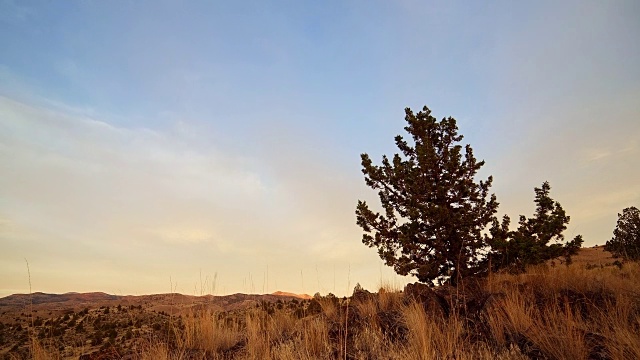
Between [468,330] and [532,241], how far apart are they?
21.9ft

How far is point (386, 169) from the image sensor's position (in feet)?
42.0

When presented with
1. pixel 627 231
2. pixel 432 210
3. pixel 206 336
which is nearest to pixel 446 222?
pixel 432 210

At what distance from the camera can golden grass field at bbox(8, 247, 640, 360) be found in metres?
5.00

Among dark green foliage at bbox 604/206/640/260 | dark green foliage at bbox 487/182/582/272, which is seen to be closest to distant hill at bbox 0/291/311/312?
dark green foliage at bbox 487/182/582/272

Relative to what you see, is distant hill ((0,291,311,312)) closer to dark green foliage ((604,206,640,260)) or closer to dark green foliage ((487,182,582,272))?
dark green foliage ((487,182,582,272))

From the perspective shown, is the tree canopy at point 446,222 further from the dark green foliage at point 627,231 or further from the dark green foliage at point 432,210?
the dark green foliage at point 627,231

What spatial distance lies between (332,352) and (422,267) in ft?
18.8

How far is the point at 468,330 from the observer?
6.17 meters

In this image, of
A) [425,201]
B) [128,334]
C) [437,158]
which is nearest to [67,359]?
[128,334]

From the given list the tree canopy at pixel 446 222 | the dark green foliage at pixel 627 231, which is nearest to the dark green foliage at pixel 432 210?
the tree canopy at pixel 446 222

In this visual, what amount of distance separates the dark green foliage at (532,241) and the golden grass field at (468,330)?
0.72 metres

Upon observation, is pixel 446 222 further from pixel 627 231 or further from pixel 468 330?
pixel 627 231

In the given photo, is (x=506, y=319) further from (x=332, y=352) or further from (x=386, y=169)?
(x=386, y=169)

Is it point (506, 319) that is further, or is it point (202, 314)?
point (202, 314)
